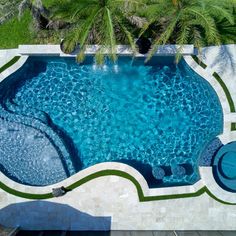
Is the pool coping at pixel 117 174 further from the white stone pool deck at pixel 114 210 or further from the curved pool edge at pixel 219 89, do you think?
the curved pool edge at pixel 219 89

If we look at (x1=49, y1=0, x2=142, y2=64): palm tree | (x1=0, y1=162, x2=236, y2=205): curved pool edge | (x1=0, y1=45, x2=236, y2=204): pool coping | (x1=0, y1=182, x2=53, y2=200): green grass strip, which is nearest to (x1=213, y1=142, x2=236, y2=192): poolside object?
(x1=0, y1=45, x2=236, y2=204): pool coping

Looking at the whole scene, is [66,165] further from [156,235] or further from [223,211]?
[223,211]

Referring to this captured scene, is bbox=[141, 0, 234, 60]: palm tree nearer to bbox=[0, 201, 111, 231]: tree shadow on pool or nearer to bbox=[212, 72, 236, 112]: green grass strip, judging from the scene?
bbox=[212, 72, 236, 112]: green grass strip

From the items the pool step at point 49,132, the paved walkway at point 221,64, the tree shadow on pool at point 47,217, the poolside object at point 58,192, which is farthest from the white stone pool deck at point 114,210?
the paved walkway at point 221,64

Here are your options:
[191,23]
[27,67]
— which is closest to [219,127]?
[191,23]

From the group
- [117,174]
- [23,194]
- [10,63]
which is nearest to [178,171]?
[117,174]

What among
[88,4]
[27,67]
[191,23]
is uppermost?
[88,4]
